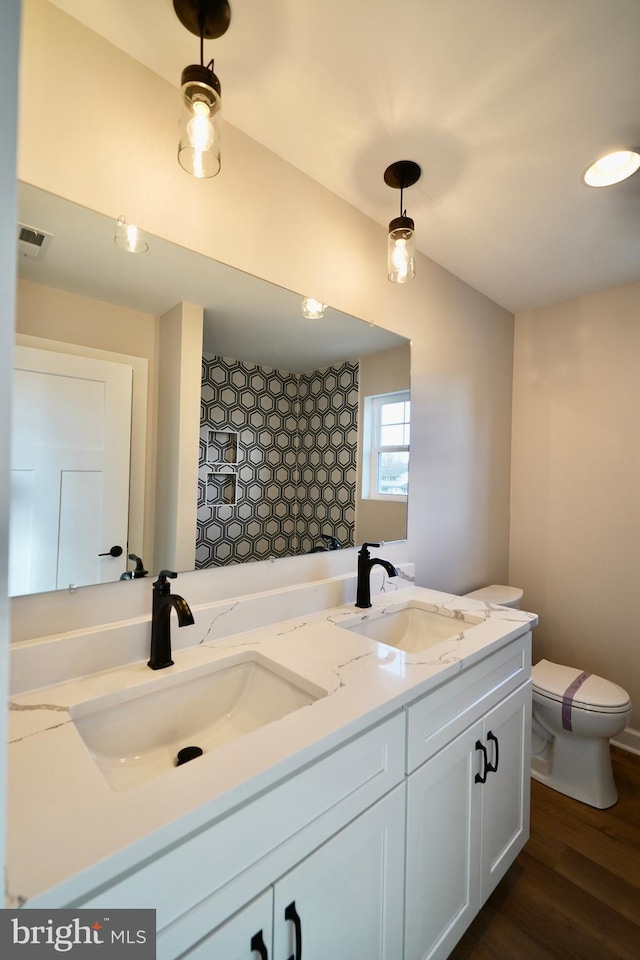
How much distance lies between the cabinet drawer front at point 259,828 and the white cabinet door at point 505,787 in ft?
1.73

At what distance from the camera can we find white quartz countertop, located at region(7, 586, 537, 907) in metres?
0.50

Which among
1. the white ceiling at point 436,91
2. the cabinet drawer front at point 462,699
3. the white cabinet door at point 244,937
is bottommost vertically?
the white cabinet door at point 244,937

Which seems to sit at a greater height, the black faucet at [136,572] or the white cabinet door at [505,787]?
the black faucet at [136,572]

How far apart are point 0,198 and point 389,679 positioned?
3.35 feet

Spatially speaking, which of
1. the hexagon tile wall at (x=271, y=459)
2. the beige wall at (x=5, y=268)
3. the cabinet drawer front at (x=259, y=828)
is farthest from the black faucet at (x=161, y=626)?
the beige wall at (x=5, y=268)

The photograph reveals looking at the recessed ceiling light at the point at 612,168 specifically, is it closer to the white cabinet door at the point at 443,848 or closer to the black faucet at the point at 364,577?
the black faucet at the point at 364,577

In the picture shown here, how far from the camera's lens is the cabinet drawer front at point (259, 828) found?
54 centimetres

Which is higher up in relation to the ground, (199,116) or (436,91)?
(436,91)

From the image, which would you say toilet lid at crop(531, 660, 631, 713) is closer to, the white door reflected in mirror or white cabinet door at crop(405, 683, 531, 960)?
white cabinet door at crop(405, 683, 531, 960)

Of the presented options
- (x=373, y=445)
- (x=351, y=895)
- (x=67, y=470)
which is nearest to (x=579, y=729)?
(x=351, y=895)

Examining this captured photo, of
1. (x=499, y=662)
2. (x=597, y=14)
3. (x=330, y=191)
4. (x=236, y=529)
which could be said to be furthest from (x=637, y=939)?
(x=330, y=191)

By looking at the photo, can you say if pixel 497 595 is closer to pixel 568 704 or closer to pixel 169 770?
pixel 568 704

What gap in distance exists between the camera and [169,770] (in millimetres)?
756

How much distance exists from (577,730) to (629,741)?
0.70 m
